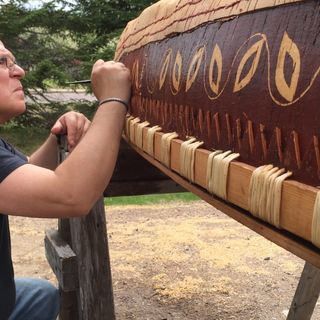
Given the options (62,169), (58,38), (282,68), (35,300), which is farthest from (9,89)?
(58,38)

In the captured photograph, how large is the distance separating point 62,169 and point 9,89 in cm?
29

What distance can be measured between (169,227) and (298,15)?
4.67m

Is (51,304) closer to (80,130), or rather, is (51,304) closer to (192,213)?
(80,130)

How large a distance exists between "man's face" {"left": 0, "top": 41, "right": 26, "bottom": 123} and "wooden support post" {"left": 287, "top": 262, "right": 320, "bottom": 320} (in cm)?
197

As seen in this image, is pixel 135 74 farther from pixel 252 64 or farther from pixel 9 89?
pixel 252 64

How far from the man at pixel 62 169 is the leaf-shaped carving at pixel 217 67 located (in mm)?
256

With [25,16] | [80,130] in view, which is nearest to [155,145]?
[80,130]

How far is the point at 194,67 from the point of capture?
120cm

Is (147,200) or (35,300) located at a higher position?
(35,300)

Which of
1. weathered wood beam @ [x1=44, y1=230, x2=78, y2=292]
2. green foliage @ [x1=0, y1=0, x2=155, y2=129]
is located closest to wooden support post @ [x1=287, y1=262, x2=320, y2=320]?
weathered wood beam @ [x1=44, y1=230, x2=78, y2=292]

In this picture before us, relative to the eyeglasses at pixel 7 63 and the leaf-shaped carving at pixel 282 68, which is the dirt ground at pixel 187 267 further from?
the leaf-shaped carving at pixel 282 68

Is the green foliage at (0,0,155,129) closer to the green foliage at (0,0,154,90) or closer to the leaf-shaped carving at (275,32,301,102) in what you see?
the green foliage at (0,0,154,90)

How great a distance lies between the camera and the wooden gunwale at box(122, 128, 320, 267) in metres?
0.73

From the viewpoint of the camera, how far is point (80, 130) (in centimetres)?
170
